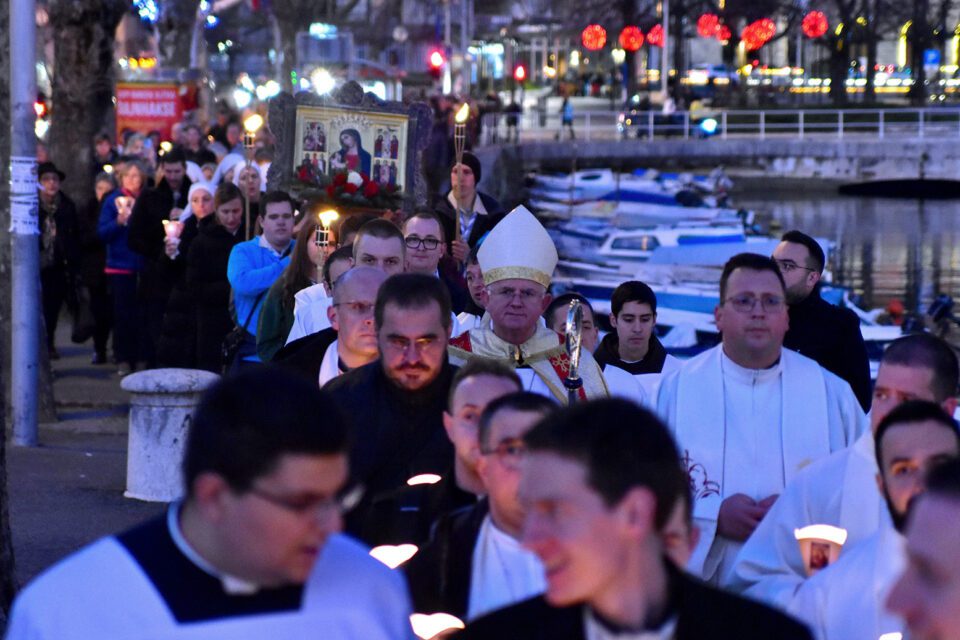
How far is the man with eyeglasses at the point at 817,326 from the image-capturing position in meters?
7.98

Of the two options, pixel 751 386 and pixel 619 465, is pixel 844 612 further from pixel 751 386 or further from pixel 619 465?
pixel 751 386

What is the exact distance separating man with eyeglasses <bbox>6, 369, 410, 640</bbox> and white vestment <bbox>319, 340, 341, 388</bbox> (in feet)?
10.4

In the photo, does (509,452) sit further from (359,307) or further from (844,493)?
(359,307)

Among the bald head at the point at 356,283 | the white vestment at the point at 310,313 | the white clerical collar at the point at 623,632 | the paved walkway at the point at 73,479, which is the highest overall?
the bald head at the point at 356,283

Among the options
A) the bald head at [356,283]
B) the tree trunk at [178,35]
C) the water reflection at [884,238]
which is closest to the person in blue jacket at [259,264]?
the bald head at [356,283]

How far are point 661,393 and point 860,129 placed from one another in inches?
1895

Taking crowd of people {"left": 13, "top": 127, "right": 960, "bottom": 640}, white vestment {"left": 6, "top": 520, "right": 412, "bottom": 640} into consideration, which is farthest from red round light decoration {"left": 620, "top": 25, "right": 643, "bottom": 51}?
white vestment {"left": 6, "top": 520, "right": 412, "bottom": 640}

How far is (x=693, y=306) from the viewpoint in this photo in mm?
25812

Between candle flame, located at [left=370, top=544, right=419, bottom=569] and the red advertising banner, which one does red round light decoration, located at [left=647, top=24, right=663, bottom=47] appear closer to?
the red advertising banner

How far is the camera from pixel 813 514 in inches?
197

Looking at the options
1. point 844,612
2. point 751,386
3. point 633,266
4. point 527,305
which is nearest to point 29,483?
point 527,305

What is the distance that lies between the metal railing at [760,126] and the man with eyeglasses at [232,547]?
44.6m

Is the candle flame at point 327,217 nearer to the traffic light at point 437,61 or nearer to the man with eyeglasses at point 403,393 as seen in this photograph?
the man with eyeglasses at point 403,393

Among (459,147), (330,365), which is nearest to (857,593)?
(330,365)
